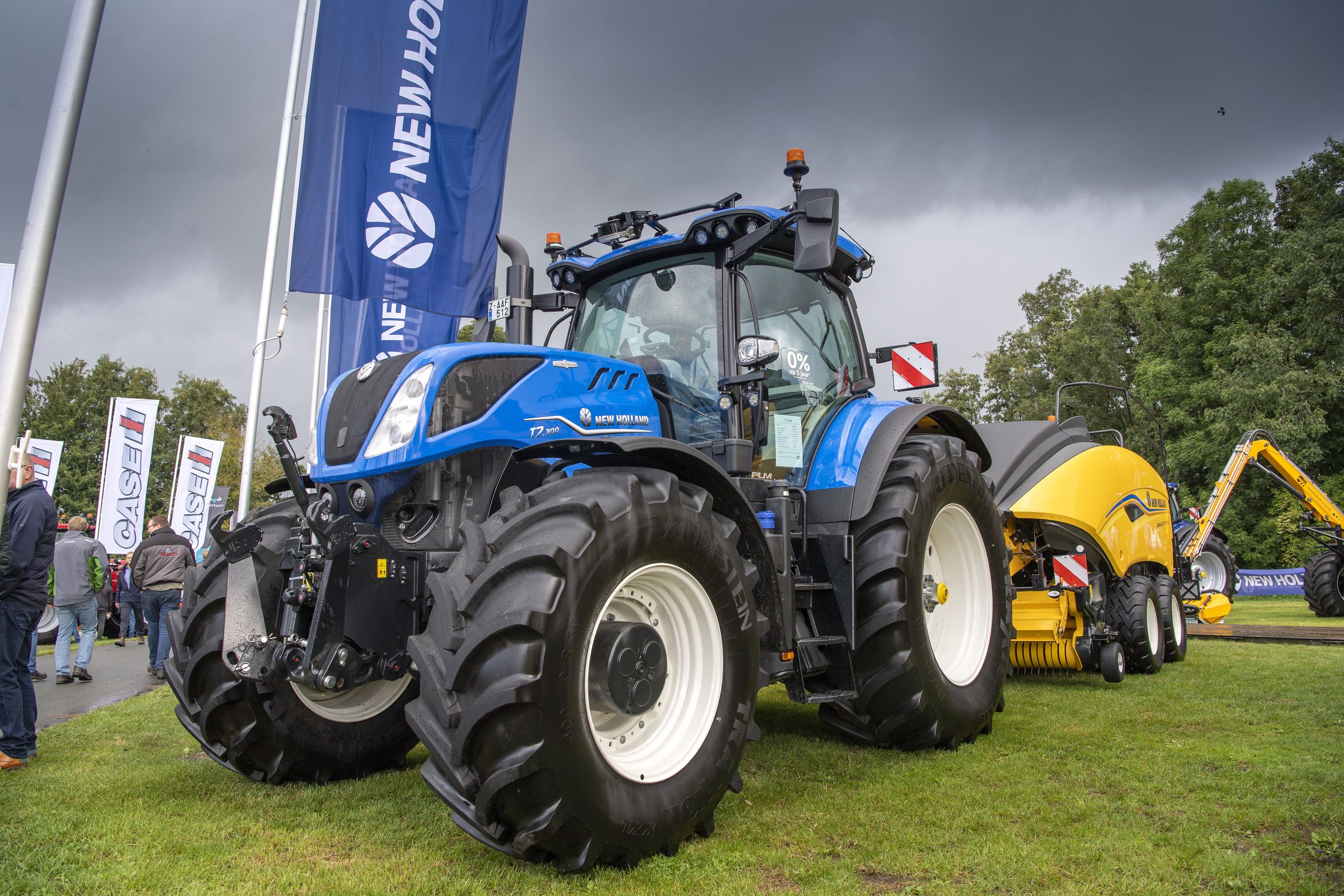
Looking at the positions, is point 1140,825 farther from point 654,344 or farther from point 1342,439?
point 1342,439

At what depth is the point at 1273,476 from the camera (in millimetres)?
13625

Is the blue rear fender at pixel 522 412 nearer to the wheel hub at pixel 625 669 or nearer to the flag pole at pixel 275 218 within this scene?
the wheel hub at pixel 625 669

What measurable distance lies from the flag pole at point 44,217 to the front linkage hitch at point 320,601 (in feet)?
3.01

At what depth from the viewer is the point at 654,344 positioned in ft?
15.7

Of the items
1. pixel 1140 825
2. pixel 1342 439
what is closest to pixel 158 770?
pixel 1140 825

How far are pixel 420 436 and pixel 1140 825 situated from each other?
3.19 metres

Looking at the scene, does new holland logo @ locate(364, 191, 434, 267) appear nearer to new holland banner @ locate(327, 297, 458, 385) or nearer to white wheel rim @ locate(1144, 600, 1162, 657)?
new holland banner @ locate(327, 297, 458, 385)

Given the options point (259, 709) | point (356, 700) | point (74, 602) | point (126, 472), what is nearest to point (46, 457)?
point (126, 472)

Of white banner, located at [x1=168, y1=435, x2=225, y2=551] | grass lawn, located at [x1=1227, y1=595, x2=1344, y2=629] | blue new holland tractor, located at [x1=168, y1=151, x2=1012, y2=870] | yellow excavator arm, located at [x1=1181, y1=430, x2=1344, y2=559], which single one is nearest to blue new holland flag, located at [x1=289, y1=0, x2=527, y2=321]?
blue new holland tractor, located at [x1=168, y1=151, x2=1012, y2=870]

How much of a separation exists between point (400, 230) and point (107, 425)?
40562 millimetres

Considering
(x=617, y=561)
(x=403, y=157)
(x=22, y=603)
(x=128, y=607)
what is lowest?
(x=128, y=607)

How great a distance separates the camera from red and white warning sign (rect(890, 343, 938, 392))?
5.55 m

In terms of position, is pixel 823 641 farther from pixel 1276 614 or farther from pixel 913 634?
pixel 1276 614

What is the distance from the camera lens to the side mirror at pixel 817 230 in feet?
13.5
